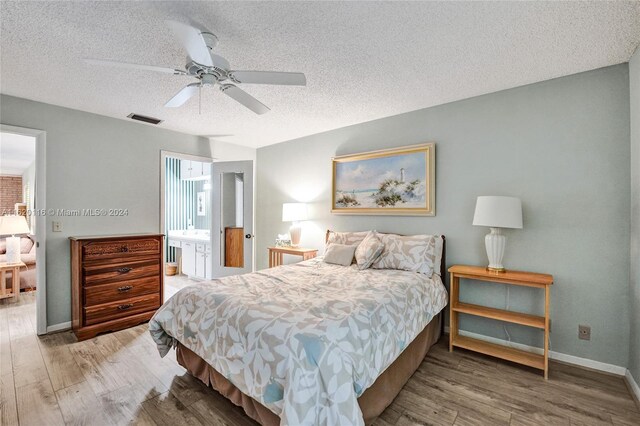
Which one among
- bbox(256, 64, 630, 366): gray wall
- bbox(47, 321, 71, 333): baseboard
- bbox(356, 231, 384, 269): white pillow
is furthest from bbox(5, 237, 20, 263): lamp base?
bbox(256, 64, 630, 366): gray wall

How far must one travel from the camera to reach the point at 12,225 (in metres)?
4.43

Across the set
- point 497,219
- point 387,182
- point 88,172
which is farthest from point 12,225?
point 497,219

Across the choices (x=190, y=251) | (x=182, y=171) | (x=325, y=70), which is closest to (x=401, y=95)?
(x=325, y=70)

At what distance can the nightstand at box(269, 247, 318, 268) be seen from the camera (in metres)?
4.00

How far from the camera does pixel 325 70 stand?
241cm

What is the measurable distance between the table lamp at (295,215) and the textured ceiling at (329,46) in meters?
1.61

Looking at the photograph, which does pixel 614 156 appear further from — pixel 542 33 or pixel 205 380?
pixel 205 380

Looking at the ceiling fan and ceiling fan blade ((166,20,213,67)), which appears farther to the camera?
the ceiling fan

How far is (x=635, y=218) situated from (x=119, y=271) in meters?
4.88

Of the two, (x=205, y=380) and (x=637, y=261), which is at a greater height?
(x=637, y=261)

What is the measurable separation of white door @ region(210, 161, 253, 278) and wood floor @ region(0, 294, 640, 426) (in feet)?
6.79

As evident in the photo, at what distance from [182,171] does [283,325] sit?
5555 mm

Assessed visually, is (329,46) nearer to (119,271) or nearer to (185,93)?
(185,93)

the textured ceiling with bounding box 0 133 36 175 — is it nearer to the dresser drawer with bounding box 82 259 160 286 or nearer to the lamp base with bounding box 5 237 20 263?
the lamp base with bounding box 5 237 20 263
